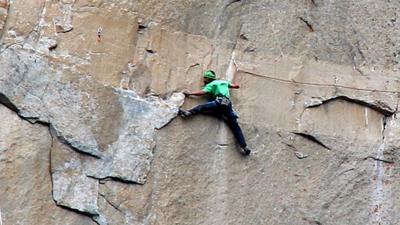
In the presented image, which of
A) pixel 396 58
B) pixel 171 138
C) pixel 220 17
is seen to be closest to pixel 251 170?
pixel 171 138

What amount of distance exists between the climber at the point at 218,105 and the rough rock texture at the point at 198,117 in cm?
6

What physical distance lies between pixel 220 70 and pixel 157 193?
3.18 feet

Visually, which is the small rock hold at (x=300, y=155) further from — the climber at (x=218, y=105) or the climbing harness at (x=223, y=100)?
the climbing harness at (x=223, y=100)

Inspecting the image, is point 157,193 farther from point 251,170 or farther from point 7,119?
point 7,119

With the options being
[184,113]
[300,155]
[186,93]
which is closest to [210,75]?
[186,93]

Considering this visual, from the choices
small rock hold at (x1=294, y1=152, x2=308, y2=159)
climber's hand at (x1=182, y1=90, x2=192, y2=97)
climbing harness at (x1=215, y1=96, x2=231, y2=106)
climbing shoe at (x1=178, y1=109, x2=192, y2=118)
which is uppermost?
climber's hand at (x1=182, y1=90, x2=192, y2=97)

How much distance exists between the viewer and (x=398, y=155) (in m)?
5.96

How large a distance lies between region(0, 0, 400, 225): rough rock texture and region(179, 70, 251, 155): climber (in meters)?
0.06

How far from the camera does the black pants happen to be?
536cm

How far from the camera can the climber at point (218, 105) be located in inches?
211

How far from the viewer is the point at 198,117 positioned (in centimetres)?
542

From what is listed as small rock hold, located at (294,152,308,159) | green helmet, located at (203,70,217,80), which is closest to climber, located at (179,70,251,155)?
green helmet, located at (203,70,217,80)

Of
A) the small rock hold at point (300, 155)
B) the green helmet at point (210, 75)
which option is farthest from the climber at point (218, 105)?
the small rock hold at point (300, 155)

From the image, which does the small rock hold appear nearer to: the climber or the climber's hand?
the climber
